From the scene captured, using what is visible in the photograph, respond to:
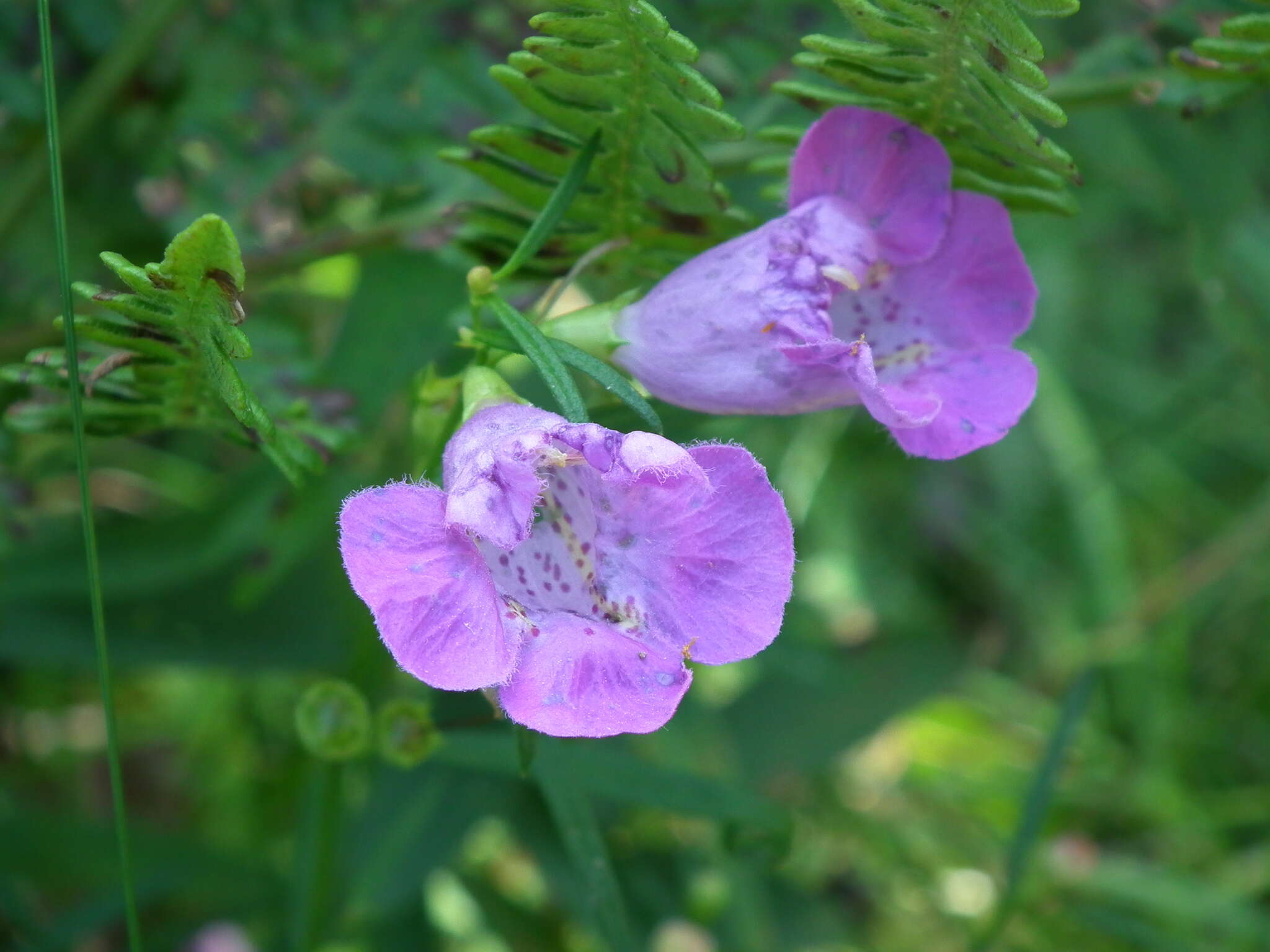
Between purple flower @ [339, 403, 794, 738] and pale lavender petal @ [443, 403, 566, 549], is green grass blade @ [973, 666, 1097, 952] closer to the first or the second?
purple flower @ [339, 403, 794, 738]

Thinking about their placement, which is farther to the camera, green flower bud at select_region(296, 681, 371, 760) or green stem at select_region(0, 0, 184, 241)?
green stem at select_region(0, 0, 184, 241)

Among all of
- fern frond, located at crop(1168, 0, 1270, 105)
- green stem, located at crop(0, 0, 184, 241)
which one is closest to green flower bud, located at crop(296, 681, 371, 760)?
green stem, located at crop(0, 0, 184, 241)

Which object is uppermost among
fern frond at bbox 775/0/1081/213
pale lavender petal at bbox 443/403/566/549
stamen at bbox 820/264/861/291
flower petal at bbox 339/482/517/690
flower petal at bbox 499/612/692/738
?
fern frond at bbox 775/0/1081/213

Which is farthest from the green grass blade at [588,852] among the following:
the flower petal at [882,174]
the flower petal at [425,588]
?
the flower petal at [882,174]

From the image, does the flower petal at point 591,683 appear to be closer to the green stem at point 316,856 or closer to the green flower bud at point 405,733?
the green flower bud at point 405,733

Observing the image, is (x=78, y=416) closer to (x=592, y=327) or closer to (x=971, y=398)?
(x=592, y=327)

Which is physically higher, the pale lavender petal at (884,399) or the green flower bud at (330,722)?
the pale lavender petal at (884,399)

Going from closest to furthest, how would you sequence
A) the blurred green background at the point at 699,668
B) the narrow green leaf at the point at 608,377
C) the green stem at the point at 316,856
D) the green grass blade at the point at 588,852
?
1. the narrow green leaf at the point at 608,377
2. the green grass blade at the point at 588,852
3. the green stem at the point at 316,856
4. the blurred green background at the point at 699,668

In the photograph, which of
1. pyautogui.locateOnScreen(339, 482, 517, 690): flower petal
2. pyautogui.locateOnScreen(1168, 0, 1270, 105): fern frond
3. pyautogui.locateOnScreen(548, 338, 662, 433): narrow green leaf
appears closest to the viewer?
pyautogui.locateOnScreen(339, 482, 517, 690): flower petal
